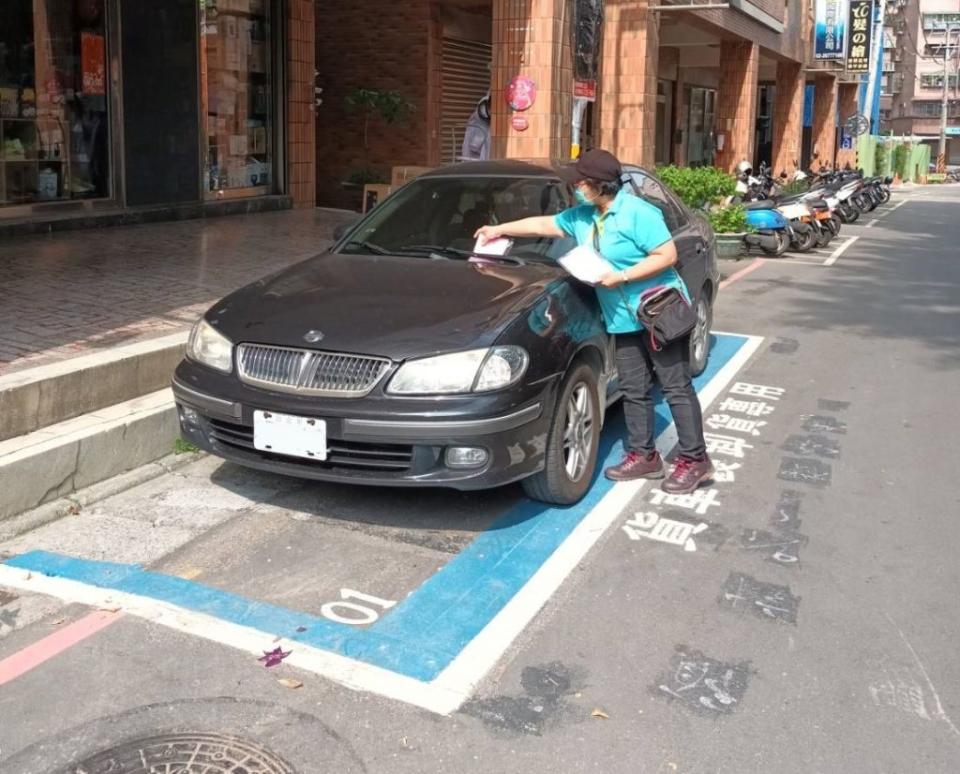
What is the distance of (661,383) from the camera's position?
5254mm

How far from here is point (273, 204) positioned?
1362 cm

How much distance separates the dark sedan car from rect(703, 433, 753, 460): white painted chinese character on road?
1.00 meters

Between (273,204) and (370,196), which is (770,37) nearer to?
(370,196)

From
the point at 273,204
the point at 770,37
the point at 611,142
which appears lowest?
the point at 273,204

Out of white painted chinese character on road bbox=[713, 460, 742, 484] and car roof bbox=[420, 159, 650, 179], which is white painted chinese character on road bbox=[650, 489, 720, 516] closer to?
white painted chinese character on road bbox=[713, 460, 742, 484]

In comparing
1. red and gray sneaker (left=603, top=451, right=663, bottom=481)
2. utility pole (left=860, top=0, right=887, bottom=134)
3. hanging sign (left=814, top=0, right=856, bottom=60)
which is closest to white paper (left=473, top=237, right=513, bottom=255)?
red and gray sneaker (left=603, top=451, right=663, bottom=481)

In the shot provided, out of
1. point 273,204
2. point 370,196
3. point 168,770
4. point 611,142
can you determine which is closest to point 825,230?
point 611,142

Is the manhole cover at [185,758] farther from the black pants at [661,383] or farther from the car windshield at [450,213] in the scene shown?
the car windshield at [450,213]

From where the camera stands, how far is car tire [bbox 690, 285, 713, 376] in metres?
7.45

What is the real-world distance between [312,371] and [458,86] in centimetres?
1512

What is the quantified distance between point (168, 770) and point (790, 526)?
3.09m

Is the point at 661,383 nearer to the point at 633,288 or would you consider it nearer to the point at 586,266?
the point at 633,288

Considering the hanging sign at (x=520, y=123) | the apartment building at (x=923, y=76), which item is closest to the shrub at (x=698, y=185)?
the hanging sign at (x=520, y=123)

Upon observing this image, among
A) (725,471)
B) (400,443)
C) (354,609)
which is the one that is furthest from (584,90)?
(354,609)
